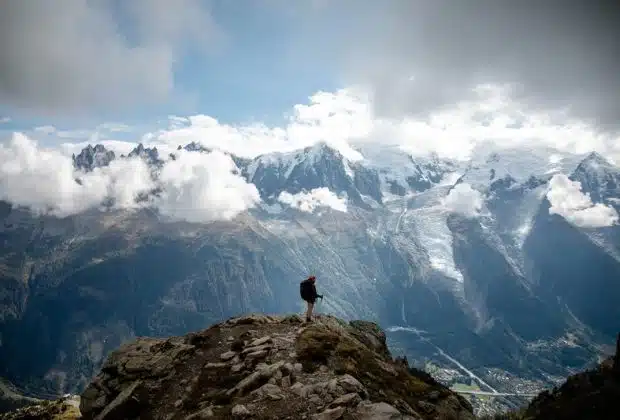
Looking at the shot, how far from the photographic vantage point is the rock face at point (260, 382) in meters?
26.0

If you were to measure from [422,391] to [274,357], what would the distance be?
41.3 ft

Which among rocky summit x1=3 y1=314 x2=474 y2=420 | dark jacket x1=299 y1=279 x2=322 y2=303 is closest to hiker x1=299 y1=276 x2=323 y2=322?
dark jacket x1=299 y1=279 x2=322 y2=303

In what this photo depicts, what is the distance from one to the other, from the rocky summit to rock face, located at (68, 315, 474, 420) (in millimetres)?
71

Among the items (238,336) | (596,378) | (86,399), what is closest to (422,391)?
A: (238,336)

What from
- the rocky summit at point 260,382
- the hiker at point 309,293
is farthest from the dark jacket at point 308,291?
the rocky summit at point 260,382

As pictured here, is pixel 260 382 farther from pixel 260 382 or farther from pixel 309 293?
pixel 309 293

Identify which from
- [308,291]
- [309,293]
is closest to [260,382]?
[309,293]

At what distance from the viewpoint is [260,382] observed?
95.5 feet

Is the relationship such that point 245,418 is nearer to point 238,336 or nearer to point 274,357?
point 274,357

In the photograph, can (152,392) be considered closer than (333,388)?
No

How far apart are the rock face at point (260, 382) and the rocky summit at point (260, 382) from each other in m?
0.07

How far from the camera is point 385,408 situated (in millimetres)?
24875

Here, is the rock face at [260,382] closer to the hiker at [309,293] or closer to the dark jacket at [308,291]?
the hiker at [309,293]

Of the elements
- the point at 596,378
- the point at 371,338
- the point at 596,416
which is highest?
the point at 371,338
